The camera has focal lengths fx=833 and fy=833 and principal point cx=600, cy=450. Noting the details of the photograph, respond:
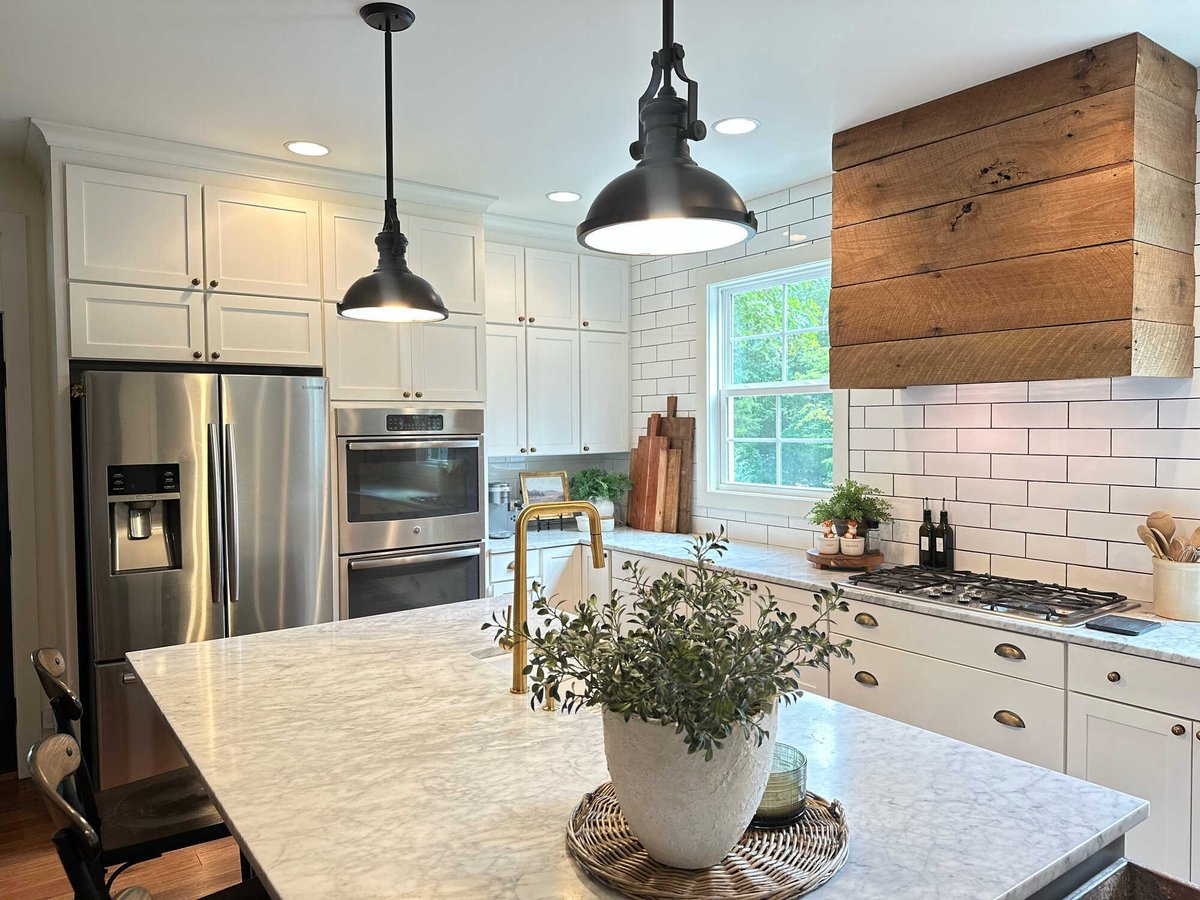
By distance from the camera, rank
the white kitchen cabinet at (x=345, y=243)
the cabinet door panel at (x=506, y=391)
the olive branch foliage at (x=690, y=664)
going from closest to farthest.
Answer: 1. the olive branch foliage at (x=690, y=664)
2. the white kitchen cabinet at (x=345, y=243)
3. the cabinet door panel at (x=506, y=391)

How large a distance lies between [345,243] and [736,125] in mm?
1785

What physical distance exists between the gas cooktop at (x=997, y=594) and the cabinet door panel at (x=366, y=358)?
7.22 feet

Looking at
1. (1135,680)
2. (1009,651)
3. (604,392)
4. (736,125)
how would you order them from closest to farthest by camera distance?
(1135,680) → (1009,651) → (736,125) → (604,392)

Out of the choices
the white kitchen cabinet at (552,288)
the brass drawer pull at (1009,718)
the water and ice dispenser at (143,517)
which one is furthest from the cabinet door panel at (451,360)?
the brass drawer pull at (1009,718)

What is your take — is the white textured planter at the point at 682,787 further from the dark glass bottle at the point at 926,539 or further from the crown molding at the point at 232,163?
the crown molding at the point at 232,163

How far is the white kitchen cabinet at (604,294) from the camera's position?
4.89 metres

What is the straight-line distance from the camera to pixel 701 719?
963 millimetres

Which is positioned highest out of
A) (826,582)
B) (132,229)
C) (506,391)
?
(132,229)

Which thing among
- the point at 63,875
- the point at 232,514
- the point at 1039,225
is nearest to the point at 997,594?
the point at 1039,225

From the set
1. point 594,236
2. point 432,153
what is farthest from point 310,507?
point 594,236

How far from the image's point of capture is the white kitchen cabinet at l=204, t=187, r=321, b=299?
341 cm

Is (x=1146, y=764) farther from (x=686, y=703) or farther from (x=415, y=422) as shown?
(x=415, y=422)

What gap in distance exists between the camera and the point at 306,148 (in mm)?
3338

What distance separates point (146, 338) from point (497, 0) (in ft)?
6.52
